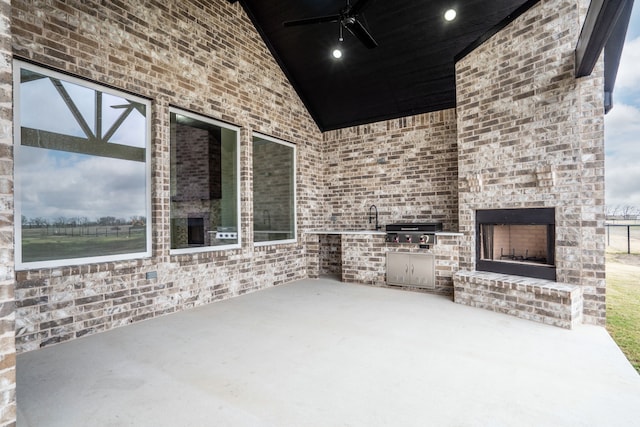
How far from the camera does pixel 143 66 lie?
3736mm

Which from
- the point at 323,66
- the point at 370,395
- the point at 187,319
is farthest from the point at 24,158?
the point at 323,66

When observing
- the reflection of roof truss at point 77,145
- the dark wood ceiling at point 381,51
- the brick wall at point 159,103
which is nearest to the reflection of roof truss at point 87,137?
the reflection of roof truss at point 77,145

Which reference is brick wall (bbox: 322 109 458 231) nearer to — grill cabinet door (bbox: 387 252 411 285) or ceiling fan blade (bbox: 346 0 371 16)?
grill cabinet door (bbox: 387 252 411 285)

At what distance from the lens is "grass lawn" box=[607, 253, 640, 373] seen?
3.05 metres

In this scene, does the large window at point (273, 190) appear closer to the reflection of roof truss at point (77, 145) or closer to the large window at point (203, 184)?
the large window at point (203, 184)

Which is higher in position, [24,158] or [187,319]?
[24,158]

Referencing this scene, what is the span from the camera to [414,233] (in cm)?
507

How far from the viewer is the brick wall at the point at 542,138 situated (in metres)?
3.46

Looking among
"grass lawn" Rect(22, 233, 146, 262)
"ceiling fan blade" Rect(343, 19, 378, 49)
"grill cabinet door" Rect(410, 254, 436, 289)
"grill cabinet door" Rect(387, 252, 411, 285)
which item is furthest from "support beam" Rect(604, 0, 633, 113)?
"grass lawn" Rect(22, 233, 146, 262)

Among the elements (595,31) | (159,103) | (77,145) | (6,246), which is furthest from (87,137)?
(595,31)

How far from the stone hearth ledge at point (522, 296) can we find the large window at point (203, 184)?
11.5ft

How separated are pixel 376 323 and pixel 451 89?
409cm

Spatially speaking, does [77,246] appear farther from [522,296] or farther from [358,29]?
[522,296]

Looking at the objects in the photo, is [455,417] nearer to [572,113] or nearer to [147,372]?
[147,372]
